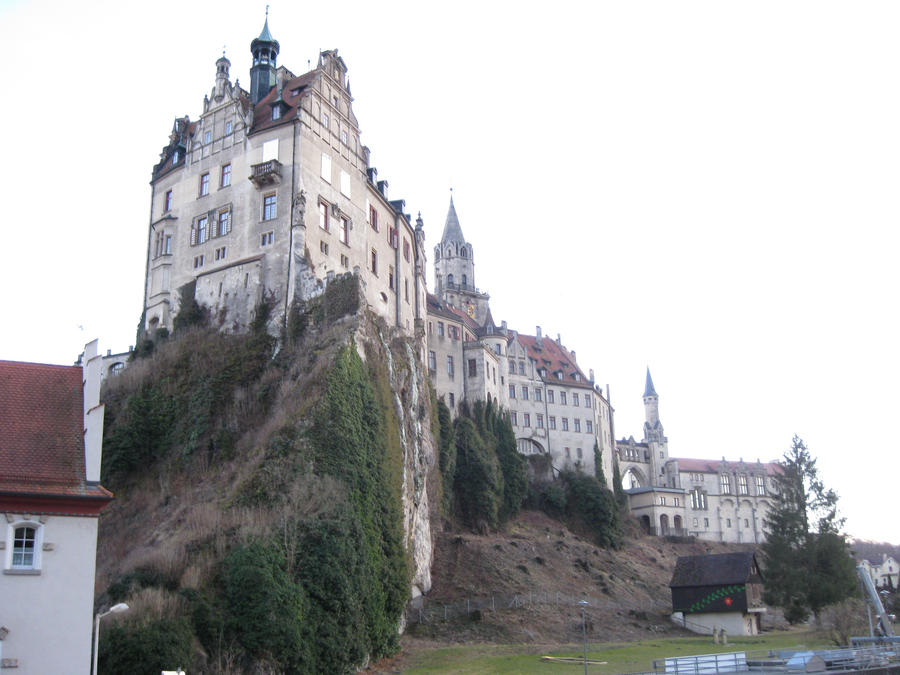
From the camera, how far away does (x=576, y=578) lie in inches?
2758

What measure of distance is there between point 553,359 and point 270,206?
53283 millimetres

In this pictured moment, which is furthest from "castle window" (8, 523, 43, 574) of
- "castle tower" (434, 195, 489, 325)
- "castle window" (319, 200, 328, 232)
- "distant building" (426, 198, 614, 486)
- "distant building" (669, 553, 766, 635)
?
"castle tower" (434, 195, 489, 325)

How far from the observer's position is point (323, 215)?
60281 millimetres

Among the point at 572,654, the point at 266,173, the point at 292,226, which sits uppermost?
the point at 266,173

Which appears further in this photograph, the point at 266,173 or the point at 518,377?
the point at 518,377

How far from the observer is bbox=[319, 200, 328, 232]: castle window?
5984 cm

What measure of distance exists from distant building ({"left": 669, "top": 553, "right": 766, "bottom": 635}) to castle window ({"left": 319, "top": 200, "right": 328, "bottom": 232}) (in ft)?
128

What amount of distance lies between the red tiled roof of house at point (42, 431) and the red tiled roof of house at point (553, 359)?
237ft

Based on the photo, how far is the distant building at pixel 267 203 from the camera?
5784 centimetres

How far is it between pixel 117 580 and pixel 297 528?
8.02 metres

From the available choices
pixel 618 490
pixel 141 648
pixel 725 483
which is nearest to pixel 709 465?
pixel 725 483

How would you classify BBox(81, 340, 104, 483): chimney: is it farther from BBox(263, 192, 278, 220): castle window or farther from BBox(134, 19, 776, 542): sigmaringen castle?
BBox(263, 192, 278, 220): castle window

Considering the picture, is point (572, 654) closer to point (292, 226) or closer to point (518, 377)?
point (292, 226)

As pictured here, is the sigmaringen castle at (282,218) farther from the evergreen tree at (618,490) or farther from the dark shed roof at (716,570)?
the dark shed roof at (716,570)
